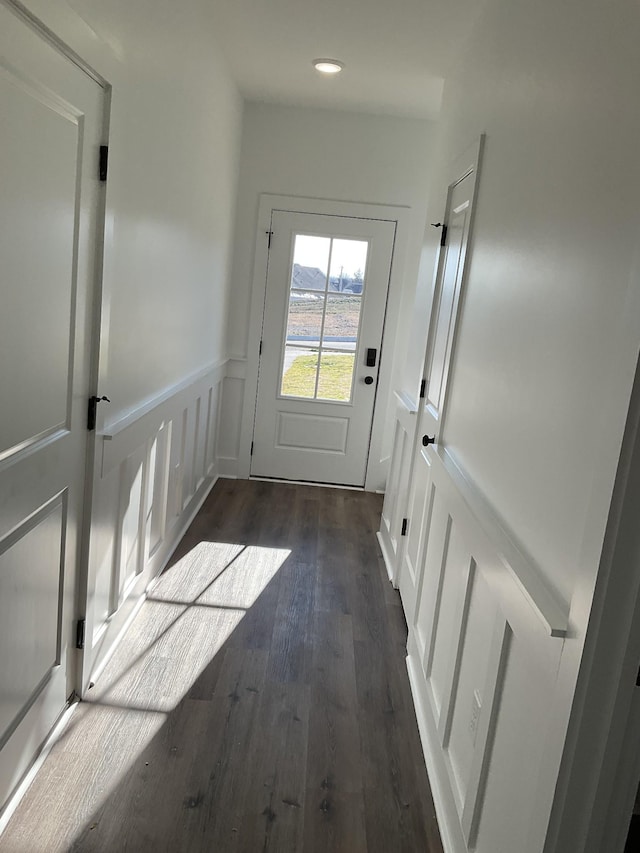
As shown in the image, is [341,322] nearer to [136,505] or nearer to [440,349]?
[440,349]

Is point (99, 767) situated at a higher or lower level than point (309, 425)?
lower

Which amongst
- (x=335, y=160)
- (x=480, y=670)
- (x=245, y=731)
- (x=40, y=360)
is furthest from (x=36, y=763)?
(x=335, y=160)

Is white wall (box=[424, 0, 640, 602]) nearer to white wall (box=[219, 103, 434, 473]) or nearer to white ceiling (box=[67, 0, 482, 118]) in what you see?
white ceiling (box=[67, 0, 482, 118])

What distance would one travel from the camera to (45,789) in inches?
75.9

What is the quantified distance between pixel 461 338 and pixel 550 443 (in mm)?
1127

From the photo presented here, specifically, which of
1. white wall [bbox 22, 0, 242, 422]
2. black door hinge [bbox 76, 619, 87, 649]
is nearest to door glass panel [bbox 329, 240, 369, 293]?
white wall [bbox 22, 0, 242, 422]

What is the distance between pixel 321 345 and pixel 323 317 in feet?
0.68

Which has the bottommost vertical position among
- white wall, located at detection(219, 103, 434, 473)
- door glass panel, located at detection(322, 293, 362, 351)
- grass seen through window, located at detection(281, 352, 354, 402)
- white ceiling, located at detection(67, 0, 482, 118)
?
grass seen through window, located at detection(281, 352, 354, 402)

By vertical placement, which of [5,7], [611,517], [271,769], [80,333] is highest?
[5,7]

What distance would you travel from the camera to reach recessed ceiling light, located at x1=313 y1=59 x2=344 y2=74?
11.9 ft

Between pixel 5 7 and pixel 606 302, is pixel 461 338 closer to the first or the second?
pixel 606 302

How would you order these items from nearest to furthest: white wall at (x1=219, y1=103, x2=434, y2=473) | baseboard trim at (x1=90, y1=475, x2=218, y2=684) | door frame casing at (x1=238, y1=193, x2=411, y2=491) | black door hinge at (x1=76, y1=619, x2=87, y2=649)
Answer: black door hinge at (x1=76, y1=619, x2=87, y2=649) < baseboard trim at (x1=90, y1=475, x2=218, y2=684) < white wall at (x1=219, y1=103, x2=434, y2=473) < door frame casing at (x1=238, y1=193, x2=411, y2=491)

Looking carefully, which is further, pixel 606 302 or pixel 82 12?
pixel 82 12

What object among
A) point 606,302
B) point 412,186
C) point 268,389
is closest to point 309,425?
point 268,389
